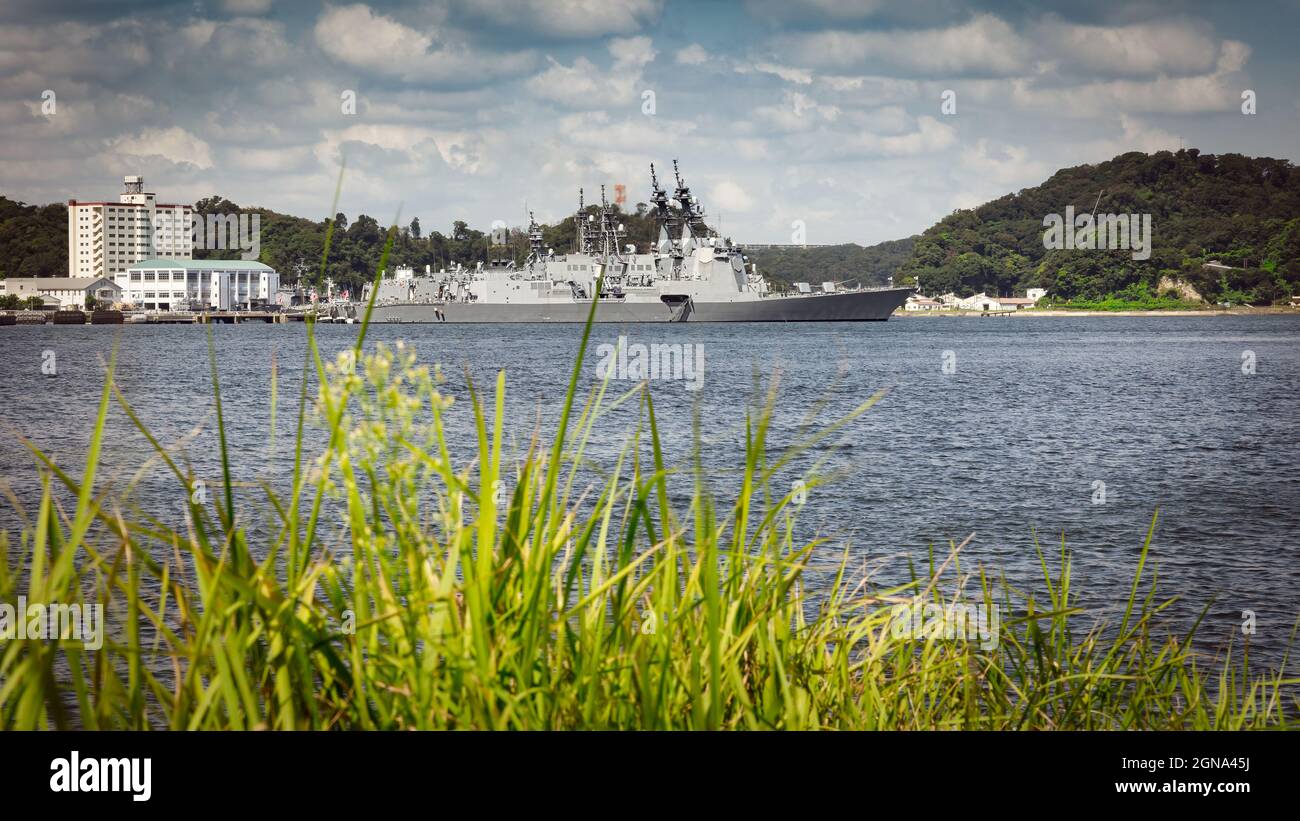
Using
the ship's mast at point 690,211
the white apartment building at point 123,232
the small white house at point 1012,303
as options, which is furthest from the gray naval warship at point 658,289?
the small white house at point 1012,303

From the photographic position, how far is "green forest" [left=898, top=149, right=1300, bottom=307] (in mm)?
114500

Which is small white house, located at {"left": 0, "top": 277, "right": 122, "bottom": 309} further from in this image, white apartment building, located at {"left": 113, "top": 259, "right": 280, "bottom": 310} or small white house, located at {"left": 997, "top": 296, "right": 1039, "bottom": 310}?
small white house, located at {"left": 997, "top": 296, "right": 1039, "bottom": 310}

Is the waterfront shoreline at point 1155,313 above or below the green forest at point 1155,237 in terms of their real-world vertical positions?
below

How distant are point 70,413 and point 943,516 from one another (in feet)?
66.7

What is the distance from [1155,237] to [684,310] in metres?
60.0

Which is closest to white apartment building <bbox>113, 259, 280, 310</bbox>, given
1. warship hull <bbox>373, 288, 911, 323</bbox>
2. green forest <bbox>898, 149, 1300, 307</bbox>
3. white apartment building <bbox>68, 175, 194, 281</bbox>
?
white apartment building <bbox>68, 175, 194, 281</bbox>

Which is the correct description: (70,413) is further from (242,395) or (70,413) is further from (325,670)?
(325,670)

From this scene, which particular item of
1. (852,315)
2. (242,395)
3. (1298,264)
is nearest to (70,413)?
(242,395)

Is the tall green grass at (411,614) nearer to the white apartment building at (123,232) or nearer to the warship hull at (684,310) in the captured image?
the warship hull at (684,310)

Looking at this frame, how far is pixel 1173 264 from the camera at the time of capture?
4956 inches

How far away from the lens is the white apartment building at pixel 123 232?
12481 cm

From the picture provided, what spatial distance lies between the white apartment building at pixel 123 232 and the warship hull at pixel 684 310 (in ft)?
107

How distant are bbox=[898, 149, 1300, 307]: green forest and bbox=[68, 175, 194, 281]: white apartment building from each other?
3474 inches

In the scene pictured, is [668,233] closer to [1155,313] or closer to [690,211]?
[690,211]
